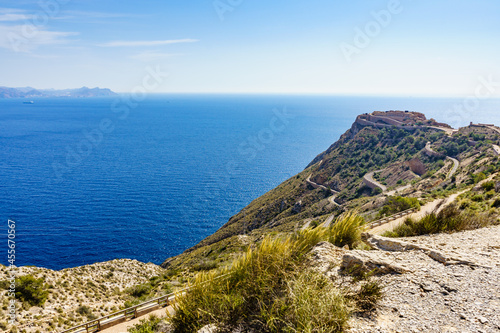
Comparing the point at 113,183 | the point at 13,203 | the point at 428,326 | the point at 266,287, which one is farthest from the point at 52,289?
the point at 113,183

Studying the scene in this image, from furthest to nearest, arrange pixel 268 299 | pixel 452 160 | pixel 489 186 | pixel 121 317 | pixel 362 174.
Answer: pixel 362 174 < pixel 452 160 < pixel 489 186 < pixel 121 317 < pixel 268 299

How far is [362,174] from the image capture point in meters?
58.8

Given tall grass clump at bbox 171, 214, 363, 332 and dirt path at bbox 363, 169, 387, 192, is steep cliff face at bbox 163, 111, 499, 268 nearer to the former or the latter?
dirt path at bbox 363, 169, 387, 192

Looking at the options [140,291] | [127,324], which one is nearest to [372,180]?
[140,291]

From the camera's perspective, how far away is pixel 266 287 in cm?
764

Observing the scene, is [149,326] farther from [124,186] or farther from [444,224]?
[124,186]

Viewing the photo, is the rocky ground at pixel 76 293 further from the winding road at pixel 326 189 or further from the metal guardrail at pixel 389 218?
the winding road at pixel 326 189

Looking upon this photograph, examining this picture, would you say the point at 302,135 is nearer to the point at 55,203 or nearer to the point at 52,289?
the point at 55,203

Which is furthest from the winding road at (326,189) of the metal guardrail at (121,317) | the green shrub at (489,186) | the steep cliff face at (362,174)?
the metal guardrail at (121,317)

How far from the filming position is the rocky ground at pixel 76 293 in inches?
603

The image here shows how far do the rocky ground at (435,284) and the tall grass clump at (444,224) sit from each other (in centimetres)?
132

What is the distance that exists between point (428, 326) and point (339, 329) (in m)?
2.01

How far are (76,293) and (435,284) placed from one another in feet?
70.3

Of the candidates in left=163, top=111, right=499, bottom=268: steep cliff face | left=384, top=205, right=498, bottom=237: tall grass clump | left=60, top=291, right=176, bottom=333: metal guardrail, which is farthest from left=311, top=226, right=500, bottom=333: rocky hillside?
left=163, top=111, right=499, bottom=268: steep cliff face
